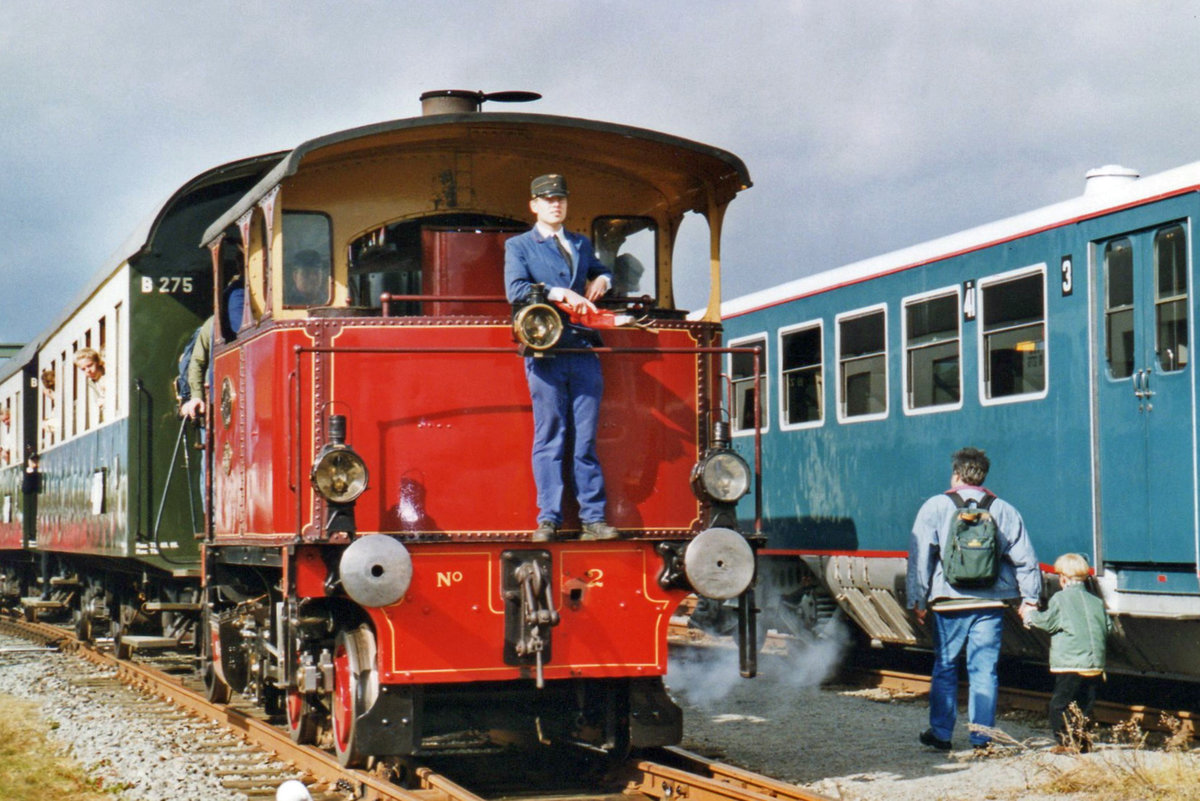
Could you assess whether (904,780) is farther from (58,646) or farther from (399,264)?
(58,646)


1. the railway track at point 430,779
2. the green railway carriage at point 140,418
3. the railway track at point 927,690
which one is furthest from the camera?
the green railway carriage at point 140,418

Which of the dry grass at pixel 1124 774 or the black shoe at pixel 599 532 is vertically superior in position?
the black shoe at pixel 599 532

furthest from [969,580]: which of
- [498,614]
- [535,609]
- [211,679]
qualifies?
[211,679]

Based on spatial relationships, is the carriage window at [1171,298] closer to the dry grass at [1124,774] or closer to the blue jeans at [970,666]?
the blue jeans at [970,666]

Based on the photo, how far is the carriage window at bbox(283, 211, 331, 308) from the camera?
8.45 m

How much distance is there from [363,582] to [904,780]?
2.96 meters

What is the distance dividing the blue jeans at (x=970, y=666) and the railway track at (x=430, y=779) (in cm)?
153

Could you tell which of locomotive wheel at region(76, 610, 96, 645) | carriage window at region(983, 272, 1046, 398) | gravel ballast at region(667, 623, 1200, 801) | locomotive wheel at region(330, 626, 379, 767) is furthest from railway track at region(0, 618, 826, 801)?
locomotive wheel at region(76, 610, 96, 645)

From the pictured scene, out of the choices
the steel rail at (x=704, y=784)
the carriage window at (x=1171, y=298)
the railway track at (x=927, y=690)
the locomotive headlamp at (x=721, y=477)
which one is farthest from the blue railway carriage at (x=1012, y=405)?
the steel rail at (x=704, y=784)

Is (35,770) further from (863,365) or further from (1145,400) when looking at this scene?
(863,365)

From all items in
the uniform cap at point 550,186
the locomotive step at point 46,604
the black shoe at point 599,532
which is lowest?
the locomotive step at point 46,604

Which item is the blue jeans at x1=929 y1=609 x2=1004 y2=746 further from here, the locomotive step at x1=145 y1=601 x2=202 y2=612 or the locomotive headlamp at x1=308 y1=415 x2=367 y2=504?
the locomotive step at x1=145 y1=601 x2=202 y2=612

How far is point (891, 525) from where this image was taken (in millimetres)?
12656

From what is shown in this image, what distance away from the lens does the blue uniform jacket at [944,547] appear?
30.1 feet
